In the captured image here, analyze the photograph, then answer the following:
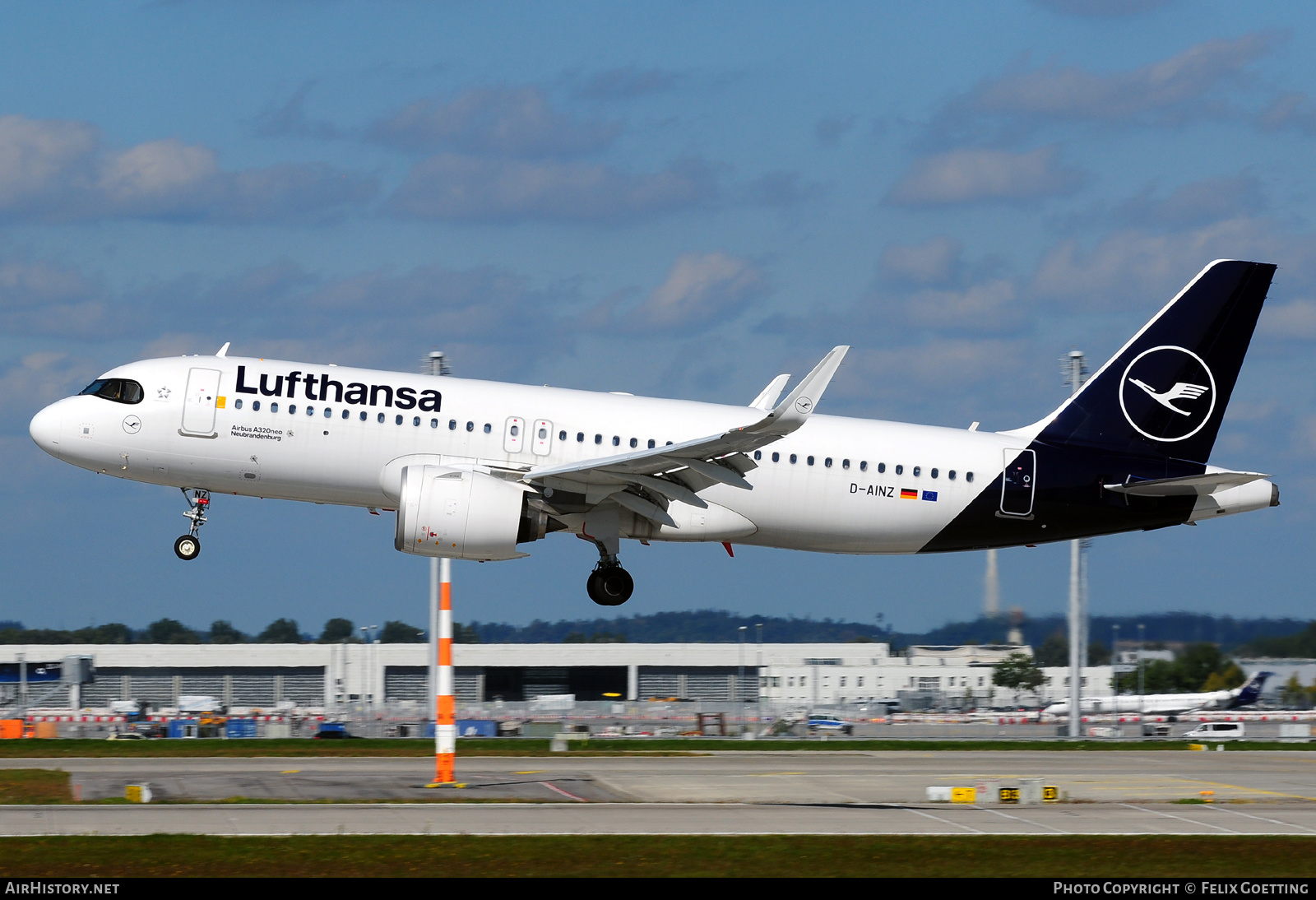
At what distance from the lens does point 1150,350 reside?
35.4 meters

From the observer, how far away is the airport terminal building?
10350 centimetres

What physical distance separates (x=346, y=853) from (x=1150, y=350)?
23.6m

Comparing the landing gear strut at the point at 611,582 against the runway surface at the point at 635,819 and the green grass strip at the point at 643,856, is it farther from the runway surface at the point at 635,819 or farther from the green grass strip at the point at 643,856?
the green grass strip at the point at 643,856

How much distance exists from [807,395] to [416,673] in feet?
271

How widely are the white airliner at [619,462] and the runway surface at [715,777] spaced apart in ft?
15.1

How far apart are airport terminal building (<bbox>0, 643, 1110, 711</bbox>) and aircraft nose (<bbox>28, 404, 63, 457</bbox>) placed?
232ft

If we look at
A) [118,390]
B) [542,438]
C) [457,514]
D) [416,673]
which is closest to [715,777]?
[457,514]

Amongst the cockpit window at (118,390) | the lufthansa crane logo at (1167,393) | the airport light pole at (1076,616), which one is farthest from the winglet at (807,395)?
the airport light pole at (1076,616)

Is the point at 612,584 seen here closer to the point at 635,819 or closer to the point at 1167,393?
the point at 635,819

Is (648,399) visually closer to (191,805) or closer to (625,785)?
(625,785)

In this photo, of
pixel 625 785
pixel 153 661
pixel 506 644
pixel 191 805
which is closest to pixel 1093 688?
pixel 506 644

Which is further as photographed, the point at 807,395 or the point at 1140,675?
the point at 1140,675

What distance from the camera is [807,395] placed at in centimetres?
2780
